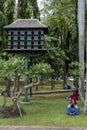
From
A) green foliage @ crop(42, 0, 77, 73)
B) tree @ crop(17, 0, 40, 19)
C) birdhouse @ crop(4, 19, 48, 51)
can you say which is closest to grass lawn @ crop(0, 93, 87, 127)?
birdhouse @ crop(4, 19, 48, 51)

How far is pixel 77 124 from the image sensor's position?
456 inches

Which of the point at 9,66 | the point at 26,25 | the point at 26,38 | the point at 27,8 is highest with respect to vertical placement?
the point at 27,8

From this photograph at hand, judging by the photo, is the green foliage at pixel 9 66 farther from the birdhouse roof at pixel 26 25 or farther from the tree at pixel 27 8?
the tree at pixel 27 8

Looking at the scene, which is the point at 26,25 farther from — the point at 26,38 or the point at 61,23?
the point at 61,23

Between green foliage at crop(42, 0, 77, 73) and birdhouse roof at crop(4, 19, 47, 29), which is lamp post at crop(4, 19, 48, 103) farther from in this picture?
green foliage at crop(42, 0, 77, 73)

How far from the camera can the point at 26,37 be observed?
17.5m

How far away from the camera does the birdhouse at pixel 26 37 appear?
17281 mm

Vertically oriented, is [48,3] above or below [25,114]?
above

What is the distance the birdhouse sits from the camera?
17.3m

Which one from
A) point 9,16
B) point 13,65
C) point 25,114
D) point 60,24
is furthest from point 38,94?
point 13,65

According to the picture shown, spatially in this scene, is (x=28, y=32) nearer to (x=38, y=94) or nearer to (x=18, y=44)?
(x=18, y=44)

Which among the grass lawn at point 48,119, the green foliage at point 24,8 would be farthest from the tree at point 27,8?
the grass lawn at point 48,119

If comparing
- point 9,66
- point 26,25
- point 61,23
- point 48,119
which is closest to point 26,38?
point 26,25

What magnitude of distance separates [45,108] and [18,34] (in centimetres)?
446
